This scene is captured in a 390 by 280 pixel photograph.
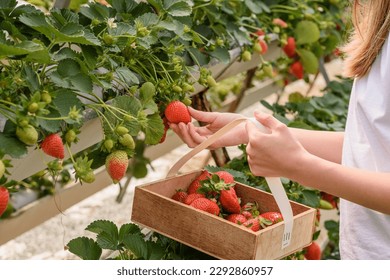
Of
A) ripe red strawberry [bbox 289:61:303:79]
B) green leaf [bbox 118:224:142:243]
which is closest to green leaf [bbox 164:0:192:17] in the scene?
green leaf [bbox 118:224:142:243]

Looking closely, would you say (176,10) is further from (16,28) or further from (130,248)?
(130,248)

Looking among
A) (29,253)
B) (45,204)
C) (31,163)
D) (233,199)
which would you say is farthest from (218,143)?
(29,253)

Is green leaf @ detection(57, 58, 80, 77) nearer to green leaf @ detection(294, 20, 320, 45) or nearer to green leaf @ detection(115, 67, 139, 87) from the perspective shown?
green leaf @ detection(115, 67, 139, 87)

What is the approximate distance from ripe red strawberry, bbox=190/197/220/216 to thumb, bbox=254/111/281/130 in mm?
215

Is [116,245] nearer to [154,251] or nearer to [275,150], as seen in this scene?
[154,251]

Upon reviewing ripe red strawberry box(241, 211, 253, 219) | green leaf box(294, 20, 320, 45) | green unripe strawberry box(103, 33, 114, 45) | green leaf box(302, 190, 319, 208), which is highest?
green unripe strawberry box(103, 33, 114, 45)

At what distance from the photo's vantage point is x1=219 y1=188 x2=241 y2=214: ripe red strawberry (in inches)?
62.6

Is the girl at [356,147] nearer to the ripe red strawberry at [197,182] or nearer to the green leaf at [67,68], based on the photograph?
the ripe red strawberry at [197,182]

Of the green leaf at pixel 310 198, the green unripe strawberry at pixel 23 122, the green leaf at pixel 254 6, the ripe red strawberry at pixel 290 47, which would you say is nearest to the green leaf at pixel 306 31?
the ripe red strawberry at pixel 290 47

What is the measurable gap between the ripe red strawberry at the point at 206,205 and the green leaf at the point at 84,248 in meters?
0.24

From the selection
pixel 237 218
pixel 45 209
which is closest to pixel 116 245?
pixel 237 218

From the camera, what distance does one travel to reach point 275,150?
1.39 metres

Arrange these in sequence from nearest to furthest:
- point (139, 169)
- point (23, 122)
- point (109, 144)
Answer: point (23, 122) → point (109, 144) → point (139, 169)

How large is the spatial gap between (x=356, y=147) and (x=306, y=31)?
4.70 ft
